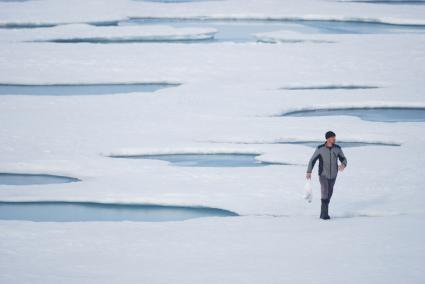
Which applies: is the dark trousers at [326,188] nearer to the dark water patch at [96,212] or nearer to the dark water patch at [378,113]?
the dark water patch at [96,212]

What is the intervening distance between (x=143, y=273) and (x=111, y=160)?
4561 mm

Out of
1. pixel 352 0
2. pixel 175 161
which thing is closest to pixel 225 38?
pixel 352 0

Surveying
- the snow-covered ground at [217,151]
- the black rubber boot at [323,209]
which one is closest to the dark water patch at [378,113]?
the snow-covered ground at [217,151]

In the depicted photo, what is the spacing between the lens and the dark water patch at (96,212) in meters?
9.77

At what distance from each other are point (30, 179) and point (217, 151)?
2.37 m

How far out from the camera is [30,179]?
1145 centimetres

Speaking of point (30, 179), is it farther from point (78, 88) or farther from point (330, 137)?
point (78, 88)

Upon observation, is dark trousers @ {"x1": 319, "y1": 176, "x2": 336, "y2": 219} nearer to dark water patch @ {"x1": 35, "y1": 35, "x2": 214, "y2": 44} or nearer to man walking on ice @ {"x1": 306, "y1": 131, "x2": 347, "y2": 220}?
man walking on ice @ {"x1": 306, "y1": 131, "x2": 347, "y2": 220}

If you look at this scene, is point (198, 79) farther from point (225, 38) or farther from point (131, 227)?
point (131, 227)

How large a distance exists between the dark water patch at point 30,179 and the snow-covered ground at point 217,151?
106 mm

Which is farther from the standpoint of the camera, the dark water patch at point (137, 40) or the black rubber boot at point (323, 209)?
the dark water patch at point (137, 40)

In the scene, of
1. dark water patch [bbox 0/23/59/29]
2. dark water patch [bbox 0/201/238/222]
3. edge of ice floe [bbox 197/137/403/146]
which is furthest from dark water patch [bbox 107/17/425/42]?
dark water patch [bbox 0/201/238/222]

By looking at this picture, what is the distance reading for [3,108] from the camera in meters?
15.4

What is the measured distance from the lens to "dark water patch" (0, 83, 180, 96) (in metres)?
17.0
